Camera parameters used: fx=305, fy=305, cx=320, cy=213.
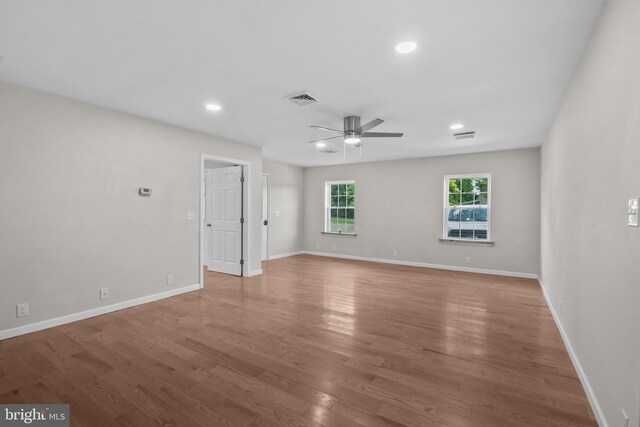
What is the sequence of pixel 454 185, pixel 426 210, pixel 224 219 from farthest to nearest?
1. pixel 426 210
2. pixel 454 185
3. pixel 224 219

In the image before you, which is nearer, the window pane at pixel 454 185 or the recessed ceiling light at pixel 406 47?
the recessed ceiling light at pixel 406 47

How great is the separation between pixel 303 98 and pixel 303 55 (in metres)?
0.88

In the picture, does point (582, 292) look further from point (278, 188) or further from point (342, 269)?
point (278, 188)

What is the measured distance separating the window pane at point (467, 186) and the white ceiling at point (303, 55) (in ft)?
8.22

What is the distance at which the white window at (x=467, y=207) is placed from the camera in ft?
21.0

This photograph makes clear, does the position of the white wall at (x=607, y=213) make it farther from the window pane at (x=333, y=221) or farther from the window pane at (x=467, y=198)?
the window pane at (x=333, y=221)

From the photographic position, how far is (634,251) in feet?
4.58

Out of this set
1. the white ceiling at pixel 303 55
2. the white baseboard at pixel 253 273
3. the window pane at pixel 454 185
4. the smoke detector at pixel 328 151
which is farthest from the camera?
the window pane at pixel 454 185

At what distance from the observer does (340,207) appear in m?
8.44

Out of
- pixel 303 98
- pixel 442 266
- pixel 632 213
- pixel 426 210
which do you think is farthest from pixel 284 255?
pixel 632 213

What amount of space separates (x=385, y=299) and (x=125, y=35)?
13.6ft

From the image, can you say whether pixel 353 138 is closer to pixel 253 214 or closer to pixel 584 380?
pixel 253 214

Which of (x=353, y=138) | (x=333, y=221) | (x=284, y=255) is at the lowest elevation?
(x=284, y=255)

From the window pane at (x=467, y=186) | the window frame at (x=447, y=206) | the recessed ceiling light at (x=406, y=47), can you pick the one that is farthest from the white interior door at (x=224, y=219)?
the window pane at (x=467, y=186)
